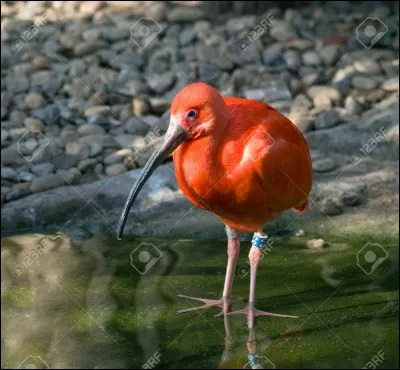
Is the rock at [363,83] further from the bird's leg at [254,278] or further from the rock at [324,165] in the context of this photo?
the bird's leg at [254,278]

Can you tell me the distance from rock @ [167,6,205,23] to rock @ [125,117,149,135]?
2294 millimetres

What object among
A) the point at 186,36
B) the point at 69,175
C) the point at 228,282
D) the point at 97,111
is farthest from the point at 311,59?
the point at 228,282

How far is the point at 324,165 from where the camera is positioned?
775cm

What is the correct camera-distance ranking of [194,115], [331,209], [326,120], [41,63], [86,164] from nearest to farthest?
[194,115] < [331,209] < [86,164] < [326,120] < [41,63]

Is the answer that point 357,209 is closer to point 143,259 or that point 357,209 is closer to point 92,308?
point 143,259

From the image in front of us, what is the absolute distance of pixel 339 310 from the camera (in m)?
5.90

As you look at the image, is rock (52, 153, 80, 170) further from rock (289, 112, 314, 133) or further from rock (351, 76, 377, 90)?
rock (351, 76, 377, 90)

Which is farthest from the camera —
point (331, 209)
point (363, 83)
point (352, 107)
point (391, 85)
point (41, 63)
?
point (41, 63)

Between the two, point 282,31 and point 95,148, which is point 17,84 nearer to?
point 95,148

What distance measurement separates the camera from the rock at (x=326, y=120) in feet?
27.4

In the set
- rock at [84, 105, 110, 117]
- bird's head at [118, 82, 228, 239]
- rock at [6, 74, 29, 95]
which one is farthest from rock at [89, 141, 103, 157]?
bird's head at [118, 82, 228, 239]

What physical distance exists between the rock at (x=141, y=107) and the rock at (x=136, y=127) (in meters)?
0.22

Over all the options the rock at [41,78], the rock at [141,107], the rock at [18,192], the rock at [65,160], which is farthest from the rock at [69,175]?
the rock at [41,78]

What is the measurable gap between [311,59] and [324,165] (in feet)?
7.45
